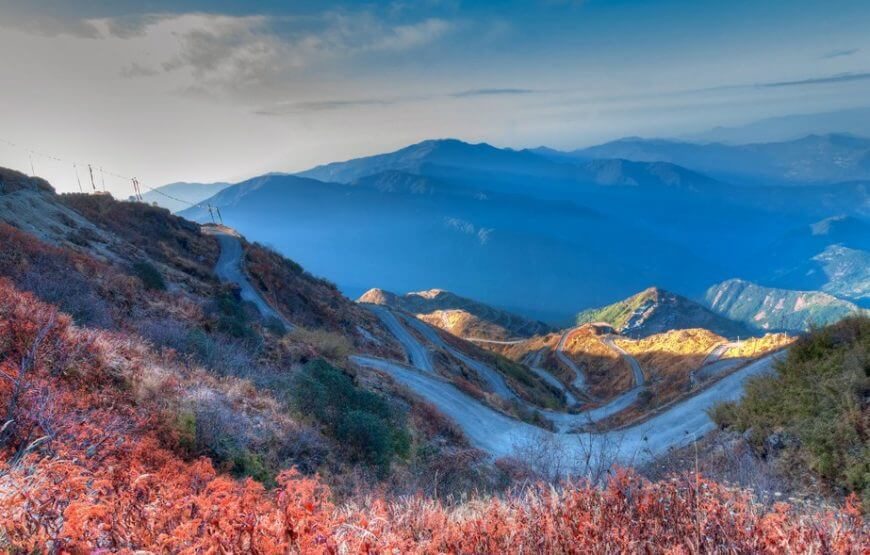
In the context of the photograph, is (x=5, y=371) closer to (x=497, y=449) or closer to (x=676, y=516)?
(x=676, y=516)

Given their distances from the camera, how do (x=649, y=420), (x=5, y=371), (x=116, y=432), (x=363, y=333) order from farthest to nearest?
1. (x=363, y=333)
2. (x=649, y=420)
3. (x=5, y=371)
4. (x=116, y=432)

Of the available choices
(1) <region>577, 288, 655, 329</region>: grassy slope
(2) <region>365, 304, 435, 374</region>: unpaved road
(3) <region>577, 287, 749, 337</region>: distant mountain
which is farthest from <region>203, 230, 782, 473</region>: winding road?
(1) <region>577, 288, 655, 329</region>: grassy slope

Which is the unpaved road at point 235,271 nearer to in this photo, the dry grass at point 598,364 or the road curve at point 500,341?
the dry grass at point 598,364

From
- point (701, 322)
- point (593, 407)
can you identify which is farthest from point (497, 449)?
point (701, 322)

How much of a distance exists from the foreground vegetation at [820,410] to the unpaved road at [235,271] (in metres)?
26.8

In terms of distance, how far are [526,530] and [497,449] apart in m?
17.6

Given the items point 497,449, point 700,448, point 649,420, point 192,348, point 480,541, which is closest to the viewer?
point 480,541

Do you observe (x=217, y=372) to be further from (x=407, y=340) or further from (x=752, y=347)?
(x=752, y=347)

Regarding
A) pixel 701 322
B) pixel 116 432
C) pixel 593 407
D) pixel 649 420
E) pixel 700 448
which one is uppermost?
pixel 116 432

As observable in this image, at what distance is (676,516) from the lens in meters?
3.47

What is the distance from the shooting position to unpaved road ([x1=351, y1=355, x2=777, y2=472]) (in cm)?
1972

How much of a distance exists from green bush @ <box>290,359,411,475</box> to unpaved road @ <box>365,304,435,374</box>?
24477mm

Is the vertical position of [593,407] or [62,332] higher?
[62,332]

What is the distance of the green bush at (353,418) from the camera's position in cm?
1069
